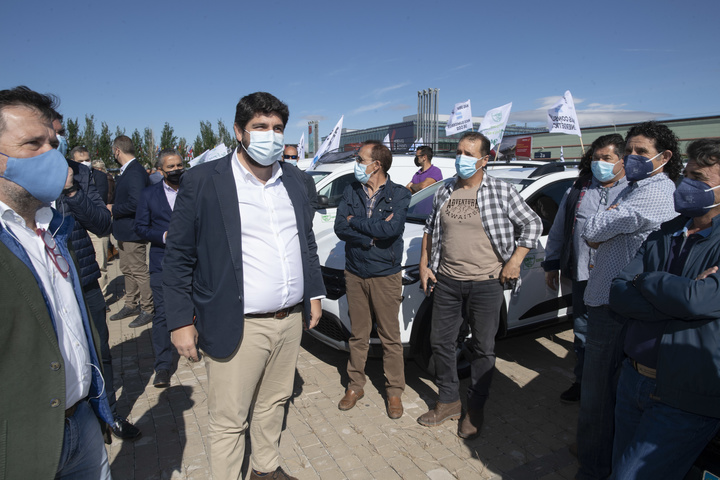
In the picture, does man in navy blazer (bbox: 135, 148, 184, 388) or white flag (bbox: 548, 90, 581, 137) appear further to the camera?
white flag (bbox: 548, 90, 581, 137)

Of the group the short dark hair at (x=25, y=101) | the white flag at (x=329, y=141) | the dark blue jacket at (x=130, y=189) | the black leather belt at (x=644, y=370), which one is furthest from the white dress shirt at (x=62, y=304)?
the white flag at (x=329, y=141)

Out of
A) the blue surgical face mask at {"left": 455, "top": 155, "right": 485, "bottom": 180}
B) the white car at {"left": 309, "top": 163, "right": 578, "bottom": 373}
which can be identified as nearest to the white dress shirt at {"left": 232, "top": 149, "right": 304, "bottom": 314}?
the blue surgical face mask at {"left": 455, "top": 155, "right": 485, "bottom": 180}

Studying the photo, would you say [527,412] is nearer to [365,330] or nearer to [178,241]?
[365,330]

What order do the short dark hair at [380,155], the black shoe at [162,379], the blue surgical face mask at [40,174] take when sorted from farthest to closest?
the black shoe at [162,379] < the short dark hair at [380,155] < the blue surgical face mask at [40,174]

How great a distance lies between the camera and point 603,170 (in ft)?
10.7

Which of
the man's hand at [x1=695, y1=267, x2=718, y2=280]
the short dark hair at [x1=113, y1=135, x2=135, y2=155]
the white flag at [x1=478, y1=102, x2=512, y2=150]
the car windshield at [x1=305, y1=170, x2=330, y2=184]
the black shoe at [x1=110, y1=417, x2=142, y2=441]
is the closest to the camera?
the man's hand at [x1=695, y1=267, x2=718, y2=280]

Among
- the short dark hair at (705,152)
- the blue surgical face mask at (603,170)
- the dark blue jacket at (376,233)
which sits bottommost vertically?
the dark blue jacket at (376,233)

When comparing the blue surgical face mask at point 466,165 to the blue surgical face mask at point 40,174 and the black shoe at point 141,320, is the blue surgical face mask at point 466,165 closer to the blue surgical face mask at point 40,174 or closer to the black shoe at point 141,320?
the blue surgical face mask at point 40,174

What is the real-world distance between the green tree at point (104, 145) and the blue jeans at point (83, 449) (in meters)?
22.5

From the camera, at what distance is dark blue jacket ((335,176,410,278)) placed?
11.6ft

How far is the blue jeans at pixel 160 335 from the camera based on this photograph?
A: 418 centimetres

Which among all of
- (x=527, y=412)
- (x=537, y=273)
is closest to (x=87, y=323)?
(x=527, y=412)

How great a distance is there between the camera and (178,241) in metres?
2.33

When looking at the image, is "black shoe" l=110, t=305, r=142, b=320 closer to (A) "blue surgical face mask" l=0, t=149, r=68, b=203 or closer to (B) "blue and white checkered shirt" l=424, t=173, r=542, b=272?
(B) "blue and white checkered shirt" l=424, t=173, r=542, b=272
